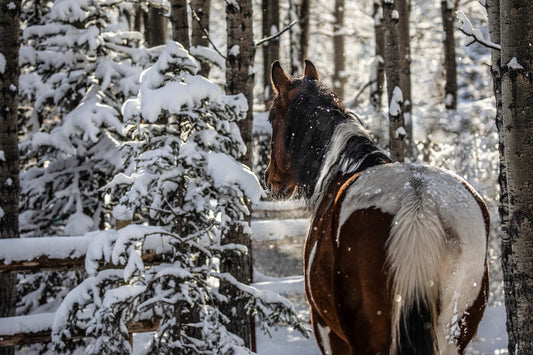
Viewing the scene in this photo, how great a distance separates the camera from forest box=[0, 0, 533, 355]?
175 inches

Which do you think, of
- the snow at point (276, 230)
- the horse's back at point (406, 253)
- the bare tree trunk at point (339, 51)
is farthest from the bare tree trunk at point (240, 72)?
the bare tree trunk at point (339, 51)

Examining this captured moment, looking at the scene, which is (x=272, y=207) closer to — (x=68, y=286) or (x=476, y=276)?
(x=68, y=286)

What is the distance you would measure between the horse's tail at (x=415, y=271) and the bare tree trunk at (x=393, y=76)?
469 centimetres

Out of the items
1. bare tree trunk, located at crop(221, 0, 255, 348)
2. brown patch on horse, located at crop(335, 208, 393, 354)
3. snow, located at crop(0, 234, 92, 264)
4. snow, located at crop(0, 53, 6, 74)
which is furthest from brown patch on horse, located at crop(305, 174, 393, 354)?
snow, located at crop(0, 53, 6, 74)

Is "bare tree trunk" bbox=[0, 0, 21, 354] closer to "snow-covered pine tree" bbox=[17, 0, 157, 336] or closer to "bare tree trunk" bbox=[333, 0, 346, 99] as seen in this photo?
"snow-covered pine tree" bbox=[17, 0, 157, 336]

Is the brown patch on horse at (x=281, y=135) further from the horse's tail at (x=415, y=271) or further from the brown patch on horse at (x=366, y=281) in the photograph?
the horse's tail at (x=415, y=271)

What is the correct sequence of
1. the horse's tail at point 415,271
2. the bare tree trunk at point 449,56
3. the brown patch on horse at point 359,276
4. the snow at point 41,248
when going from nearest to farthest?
1. the horse's tail at point 415,271
2. the brown patch on horse at point 359,276
3. the snow at point 41,248
4. the bare tree trunk at point 449,56

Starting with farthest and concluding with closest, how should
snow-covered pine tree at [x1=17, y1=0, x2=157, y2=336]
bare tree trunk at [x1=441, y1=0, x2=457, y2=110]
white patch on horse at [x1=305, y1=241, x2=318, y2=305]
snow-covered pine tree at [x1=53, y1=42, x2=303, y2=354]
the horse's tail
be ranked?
bare tree trunk at [x1=441, y1=0, x2=457, y2=110]
snow-covered pine tree at [x1=17, y1=0, x2=157, y2=336]
snow-covered pine tree at [x1=53, y1=42, x2=303, y2=354]
white patch on horse at [x1=305, y1=241, x2=318, y2=305]
the horse's tail

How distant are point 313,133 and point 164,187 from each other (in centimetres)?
166

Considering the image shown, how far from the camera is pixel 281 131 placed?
14.0ft

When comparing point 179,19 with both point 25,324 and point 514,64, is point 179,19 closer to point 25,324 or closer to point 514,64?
point 25,324

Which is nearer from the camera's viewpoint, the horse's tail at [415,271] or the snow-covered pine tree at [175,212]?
the horse's tail at [415,271]

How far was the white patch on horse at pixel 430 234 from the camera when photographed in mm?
2795

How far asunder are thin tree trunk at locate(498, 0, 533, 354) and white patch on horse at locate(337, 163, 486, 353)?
79 centimetres
